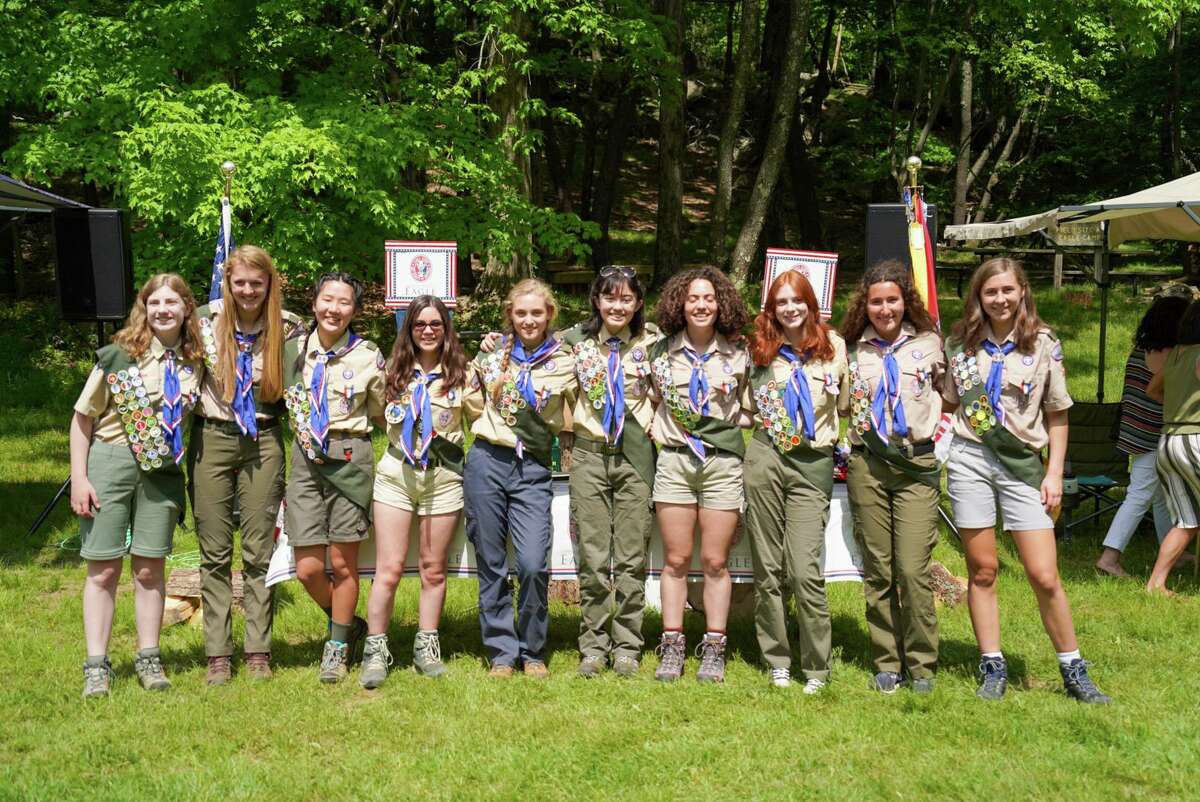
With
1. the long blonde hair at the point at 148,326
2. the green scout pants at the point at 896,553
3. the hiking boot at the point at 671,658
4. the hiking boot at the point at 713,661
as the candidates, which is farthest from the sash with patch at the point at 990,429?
the long blonde hair at the point at 148,326

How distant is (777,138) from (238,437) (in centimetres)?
1186

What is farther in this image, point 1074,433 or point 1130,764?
point 1074,433

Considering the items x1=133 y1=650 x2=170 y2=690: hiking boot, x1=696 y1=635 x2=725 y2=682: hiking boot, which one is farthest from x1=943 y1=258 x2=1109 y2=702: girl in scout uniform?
x1=133 y1=650 x2=170 y2=690: hiking boot

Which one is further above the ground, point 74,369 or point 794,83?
point 794,83

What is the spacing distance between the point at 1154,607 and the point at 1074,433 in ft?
7.31

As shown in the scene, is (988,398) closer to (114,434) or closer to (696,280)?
(696,280)

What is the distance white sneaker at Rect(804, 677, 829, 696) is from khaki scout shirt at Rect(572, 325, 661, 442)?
1.35 m

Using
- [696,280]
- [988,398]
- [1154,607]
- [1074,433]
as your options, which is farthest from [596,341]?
[1074,433]

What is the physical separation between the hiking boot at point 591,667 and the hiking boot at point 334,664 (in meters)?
1.09

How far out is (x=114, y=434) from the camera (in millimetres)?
4793

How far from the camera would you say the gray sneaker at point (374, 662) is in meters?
5.02

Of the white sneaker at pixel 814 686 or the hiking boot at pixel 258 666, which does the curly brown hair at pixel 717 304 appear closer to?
the white sneaker at pixel 814 686

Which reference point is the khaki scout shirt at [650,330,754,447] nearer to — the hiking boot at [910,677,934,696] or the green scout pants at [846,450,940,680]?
the green scout pants at [846,450,940,680]

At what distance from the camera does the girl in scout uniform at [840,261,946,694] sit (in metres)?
4.77
